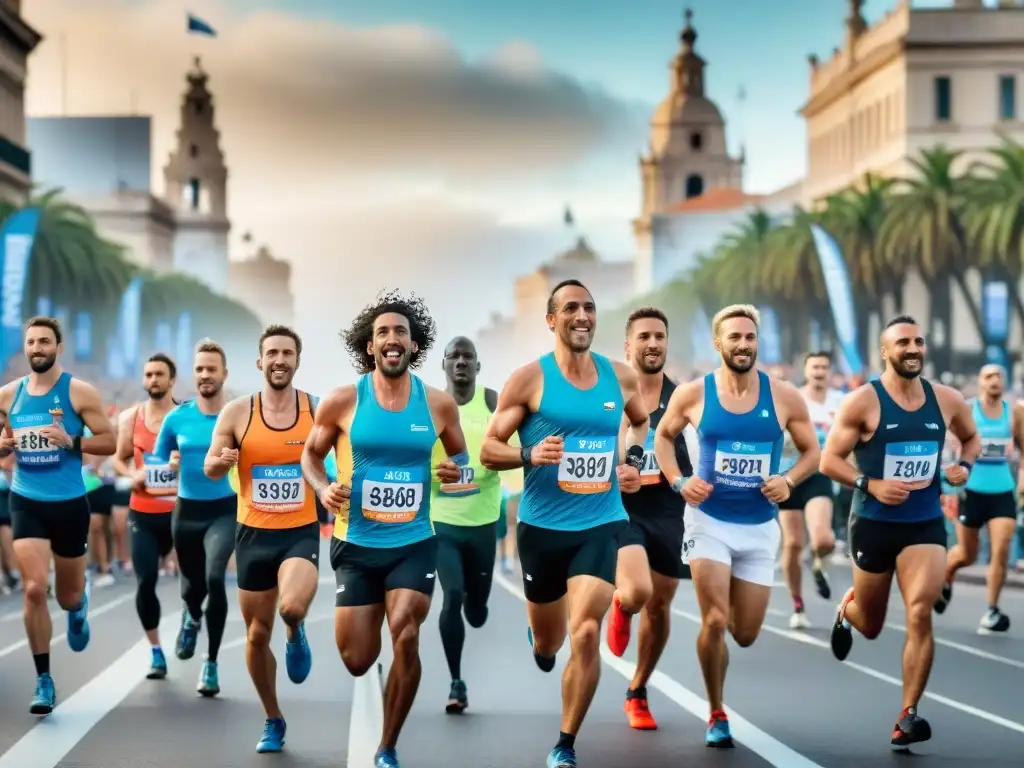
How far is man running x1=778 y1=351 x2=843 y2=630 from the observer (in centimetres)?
1797

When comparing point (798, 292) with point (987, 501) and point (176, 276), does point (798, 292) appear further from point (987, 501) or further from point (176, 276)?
point (176, 276)

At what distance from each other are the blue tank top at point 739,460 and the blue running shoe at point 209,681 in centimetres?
336

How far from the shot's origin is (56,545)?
1277 cm

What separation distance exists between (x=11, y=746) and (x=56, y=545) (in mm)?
2153

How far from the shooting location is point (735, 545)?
1130cm

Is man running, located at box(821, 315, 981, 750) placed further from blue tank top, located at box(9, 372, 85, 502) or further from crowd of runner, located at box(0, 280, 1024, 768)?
blue tank top, located at box(9, 372, 85, 502)

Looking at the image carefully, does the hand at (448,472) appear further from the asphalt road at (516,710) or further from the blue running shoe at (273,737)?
the blue running shoe at (273,737)

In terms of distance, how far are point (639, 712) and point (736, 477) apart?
1.39 m

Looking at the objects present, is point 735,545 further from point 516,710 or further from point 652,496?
point 516,710

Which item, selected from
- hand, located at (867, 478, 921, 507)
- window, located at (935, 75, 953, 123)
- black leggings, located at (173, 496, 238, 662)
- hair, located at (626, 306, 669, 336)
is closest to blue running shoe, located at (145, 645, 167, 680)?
black leggings, located at (173, 496, 238, 662)

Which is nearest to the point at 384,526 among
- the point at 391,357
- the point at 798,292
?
the point at 391,357

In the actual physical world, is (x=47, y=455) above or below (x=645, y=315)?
below

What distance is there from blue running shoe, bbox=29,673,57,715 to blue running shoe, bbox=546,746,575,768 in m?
3.40

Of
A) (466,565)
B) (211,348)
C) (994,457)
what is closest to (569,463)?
(466,565)
